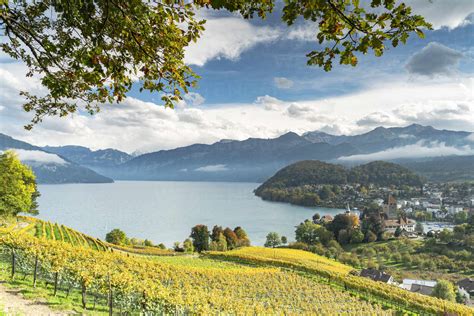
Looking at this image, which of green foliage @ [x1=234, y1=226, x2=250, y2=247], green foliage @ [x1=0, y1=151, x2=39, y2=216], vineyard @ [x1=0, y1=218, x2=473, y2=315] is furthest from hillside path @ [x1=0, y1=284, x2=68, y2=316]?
green foliage @ [x1=234, y1=226, x2=250, y2=247]

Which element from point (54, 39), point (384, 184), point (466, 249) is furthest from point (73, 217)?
point (384, 184)

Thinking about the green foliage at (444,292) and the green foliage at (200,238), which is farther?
the green foliage at (200,238)

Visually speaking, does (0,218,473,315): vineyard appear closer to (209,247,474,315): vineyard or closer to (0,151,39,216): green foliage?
(209,247,474,315): vineyard

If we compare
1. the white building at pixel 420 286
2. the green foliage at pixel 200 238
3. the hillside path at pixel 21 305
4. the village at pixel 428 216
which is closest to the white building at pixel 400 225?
the village at pixel 428 216

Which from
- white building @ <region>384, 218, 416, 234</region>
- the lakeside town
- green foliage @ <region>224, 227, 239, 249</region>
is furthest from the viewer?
white building @ <region>384, 218, 416, 234</region>

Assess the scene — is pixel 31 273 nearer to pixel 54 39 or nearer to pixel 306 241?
pixel 54 39

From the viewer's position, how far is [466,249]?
56.9 m

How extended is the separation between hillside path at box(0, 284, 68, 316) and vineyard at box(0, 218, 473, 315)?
3.79ft

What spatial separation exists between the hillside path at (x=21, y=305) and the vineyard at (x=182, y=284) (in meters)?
1.15

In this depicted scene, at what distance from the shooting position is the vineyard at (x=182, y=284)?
42.3 ft

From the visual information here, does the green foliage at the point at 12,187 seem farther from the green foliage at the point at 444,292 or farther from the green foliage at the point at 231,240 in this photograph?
the green foliage at the point at 444,292

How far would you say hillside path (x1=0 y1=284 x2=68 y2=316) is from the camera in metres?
9.49

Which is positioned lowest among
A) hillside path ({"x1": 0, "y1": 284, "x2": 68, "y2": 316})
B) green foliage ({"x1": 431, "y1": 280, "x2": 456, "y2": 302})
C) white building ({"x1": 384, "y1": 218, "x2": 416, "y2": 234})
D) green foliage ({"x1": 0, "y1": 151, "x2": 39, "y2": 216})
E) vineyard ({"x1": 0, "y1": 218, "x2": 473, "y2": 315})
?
white building ({"x1": 384, "y1": 218, "x2": 416, "y2": 234})

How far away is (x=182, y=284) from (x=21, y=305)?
12.7 meters
